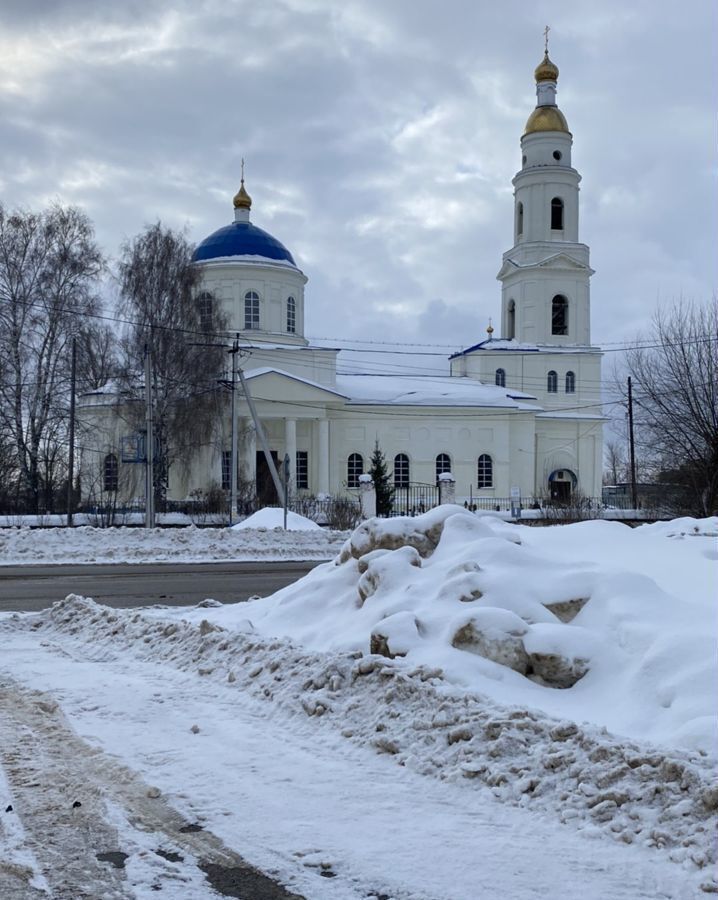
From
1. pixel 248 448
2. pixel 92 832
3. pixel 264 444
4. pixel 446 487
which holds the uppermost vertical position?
pixel 248 448

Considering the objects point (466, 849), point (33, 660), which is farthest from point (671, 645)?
point (33, 660)

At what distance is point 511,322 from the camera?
55781 millimetres

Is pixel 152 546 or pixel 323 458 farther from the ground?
pixel 323 458

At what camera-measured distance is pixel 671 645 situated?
230 inches

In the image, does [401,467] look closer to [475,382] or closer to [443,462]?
[443,462]

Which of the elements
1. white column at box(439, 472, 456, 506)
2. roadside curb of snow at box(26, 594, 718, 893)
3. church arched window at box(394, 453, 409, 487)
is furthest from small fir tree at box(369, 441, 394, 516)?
roadside curb of snow at box(26, 594, 718, 893)

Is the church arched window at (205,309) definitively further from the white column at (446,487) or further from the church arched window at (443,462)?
the church arched window at (443,462)

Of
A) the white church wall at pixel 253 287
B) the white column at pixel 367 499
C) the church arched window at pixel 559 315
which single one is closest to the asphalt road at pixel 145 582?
the white column at pixel 367 499

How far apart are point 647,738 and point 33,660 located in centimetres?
550

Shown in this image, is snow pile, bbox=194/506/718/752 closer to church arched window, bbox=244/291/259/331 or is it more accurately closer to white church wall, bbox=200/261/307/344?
white church wall, bbox=200/261/307/344

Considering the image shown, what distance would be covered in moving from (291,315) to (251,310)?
7.76 feet

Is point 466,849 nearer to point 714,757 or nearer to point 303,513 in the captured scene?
point 714,757

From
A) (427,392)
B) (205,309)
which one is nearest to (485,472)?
(427,392)

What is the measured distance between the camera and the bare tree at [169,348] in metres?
38.1
